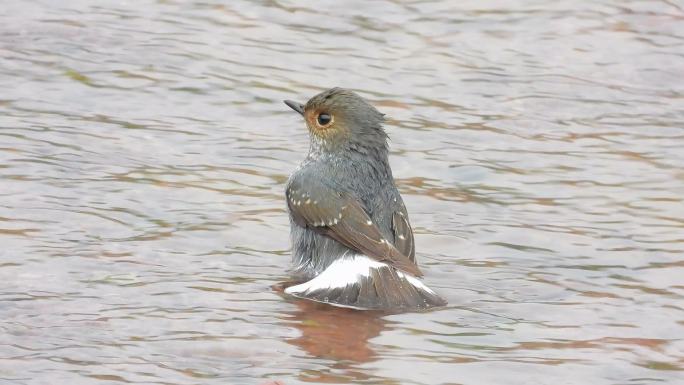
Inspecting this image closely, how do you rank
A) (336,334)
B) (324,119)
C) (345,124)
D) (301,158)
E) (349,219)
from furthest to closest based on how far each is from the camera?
(301,158)
(324,119)
(345,124)
(349,219)
(336,334)

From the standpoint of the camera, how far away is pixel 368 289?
321 inches

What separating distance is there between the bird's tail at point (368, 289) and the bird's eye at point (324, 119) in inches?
41.6

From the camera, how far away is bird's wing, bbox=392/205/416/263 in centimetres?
853

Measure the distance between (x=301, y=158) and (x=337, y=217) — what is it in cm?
213

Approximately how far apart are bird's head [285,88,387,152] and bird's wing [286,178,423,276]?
0.33 metres

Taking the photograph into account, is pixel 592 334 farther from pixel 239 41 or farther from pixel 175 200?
pixel 239 41

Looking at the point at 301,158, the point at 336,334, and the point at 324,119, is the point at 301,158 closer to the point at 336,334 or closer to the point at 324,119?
the point at 324,119

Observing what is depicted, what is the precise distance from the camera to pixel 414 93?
11.9 meters

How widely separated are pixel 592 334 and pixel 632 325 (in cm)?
29

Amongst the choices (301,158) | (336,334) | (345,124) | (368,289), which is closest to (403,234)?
(368,289)

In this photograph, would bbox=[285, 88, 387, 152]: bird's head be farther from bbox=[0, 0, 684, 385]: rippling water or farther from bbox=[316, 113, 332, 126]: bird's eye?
bbox=[0, 0, 684, 385]: rippling water

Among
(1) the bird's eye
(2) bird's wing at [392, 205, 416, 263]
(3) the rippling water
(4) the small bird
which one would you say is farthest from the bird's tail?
(1) the bird's eye

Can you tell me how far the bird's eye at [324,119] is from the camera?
9141mm

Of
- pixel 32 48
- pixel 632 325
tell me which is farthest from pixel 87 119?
pixel 632 325
